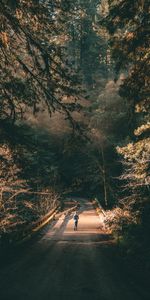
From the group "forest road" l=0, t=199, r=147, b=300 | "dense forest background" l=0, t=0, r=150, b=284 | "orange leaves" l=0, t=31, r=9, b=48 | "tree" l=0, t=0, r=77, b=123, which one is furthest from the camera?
"forest road" l=0, t=199, r=147, b=300

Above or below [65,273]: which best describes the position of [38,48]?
above

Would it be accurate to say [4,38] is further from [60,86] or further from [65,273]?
[65,273]

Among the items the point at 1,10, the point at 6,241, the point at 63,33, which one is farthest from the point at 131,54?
the point at 6,241

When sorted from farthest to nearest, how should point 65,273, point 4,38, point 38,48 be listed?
point 65,273
point 38,48
point 4,38

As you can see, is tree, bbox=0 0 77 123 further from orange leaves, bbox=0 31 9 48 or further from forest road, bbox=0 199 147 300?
forest road, bbox=0 199 147 300

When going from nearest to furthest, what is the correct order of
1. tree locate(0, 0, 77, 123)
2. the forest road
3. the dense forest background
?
1. tree locate(0, 0, 77, 123)
2. the dense forest background
3. the forest road

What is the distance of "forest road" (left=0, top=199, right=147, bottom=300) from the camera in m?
11.6

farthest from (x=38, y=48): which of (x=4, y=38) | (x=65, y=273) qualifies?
(x=65, y=273)

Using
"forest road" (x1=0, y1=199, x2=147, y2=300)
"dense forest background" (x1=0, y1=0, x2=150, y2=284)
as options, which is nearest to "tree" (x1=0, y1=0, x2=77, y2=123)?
"dense forest background" (x1=0, y1=0, x2=150, y2=284)

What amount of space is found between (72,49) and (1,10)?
7742 cm

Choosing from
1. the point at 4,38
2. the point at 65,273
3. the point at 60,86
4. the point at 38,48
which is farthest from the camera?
the point at 65,273

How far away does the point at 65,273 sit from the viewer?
1481cm

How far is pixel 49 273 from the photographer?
1482 centimetres

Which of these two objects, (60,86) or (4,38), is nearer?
(4,38)
